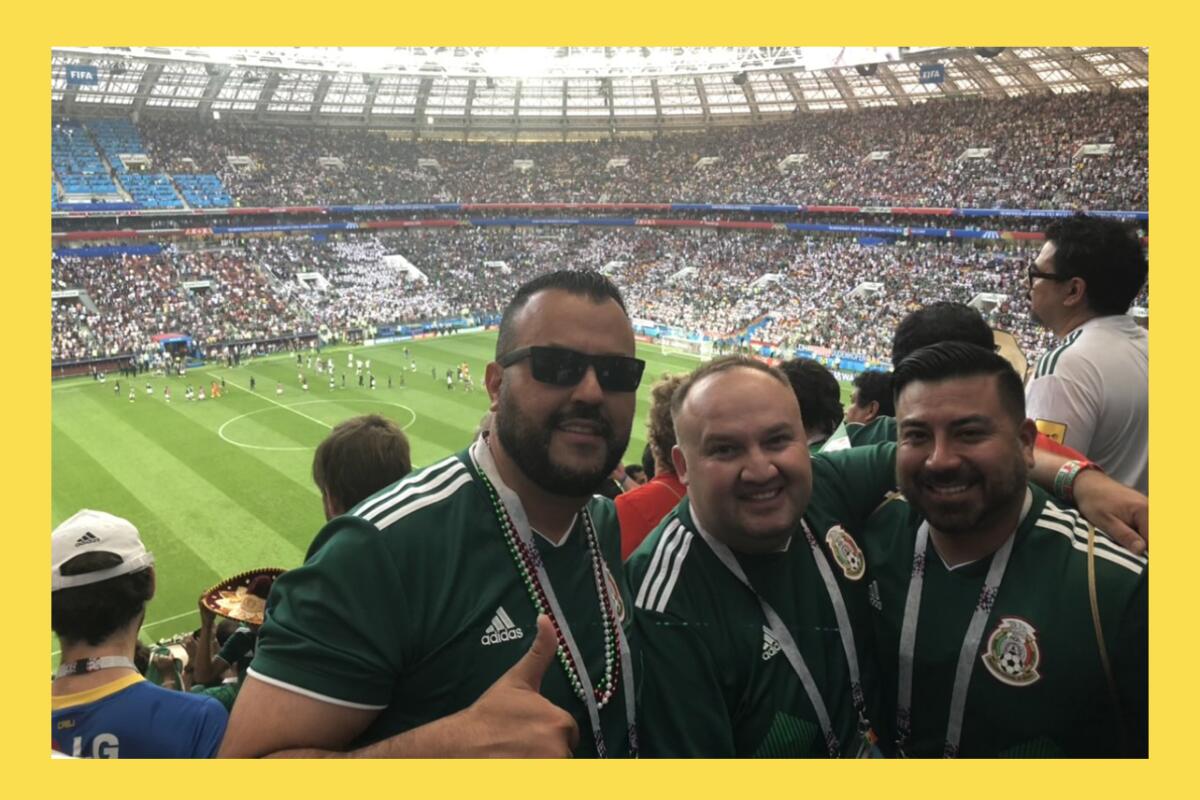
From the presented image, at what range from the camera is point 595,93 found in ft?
224

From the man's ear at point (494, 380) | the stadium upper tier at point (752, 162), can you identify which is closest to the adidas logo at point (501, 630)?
the man's ear at point (494, 380)

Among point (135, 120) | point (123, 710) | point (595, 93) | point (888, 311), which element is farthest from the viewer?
point (595, 93)

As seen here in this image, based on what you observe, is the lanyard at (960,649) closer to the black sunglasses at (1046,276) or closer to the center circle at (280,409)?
the black sunglasses at (1046,276)

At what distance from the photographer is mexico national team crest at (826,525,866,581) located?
11.0ft

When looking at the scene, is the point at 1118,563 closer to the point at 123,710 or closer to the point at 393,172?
the point at 123,710

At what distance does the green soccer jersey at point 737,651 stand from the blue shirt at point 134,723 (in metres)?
1.91

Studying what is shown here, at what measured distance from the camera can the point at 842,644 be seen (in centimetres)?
317

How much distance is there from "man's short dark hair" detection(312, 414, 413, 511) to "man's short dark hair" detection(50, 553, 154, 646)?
154 centimetres

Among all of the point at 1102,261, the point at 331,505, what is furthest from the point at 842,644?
the point at 331,505

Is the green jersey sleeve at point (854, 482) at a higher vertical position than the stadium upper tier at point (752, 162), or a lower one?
lower

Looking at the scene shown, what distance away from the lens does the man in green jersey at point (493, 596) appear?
7.74ft

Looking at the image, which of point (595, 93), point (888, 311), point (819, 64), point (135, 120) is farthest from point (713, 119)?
point (135, 120)

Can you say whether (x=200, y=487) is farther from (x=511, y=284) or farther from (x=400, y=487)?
(x=511, y=284)

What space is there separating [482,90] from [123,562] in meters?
70.5
